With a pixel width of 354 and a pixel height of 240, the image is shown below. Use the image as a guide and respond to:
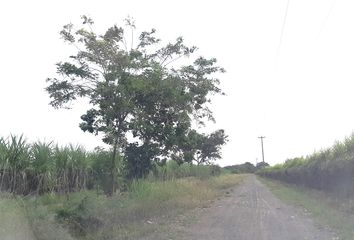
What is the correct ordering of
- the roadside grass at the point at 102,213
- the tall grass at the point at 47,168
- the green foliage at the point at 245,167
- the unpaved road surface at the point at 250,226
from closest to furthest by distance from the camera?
1. the roadside grass at the point at 102,213
2. the unpaved road surface at the point at 250,226
3. the tall grass at the point at 47,168
4. the green foliage at the point at 245,167

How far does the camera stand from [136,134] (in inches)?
819

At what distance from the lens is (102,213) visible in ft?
48.7

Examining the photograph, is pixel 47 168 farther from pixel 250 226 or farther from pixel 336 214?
pixel 336 214

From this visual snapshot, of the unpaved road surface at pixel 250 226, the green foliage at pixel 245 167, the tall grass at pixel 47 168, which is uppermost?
the green foliage at pixel 245 167

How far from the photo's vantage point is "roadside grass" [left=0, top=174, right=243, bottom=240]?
11367 millimetres

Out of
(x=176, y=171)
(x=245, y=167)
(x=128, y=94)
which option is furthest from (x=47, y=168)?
(x=245, y=167)

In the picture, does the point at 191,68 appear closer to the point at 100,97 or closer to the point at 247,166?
the point at 100,97

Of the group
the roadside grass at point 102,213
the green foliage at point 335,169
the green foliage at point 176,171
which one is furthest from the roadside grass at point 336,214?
the green foliage at point 176,171

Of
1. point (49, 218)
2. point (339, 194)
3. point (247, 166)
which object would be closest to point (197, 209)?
point (339, 194)

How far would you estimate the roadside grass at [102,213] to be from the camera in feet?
37.3

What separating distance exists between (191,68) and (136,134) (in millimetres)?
4231

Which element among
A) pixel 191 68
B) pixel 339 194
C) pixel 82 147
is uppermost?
pixel 191 68

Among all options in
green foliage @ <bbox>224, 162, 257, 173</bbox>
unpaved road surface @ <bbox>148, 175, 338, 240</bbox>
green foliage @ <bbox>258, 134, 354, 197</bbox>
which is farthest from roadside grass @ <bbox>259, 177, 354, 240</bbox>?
green foliage @ <bbox>224, 162, 257, 173</bbox>

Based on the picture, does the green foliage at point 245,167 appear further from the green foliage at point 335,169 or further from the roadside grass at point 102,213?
the roadside grass at point 102,213
